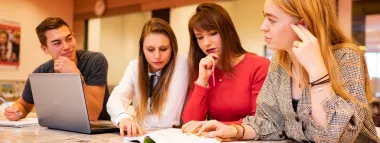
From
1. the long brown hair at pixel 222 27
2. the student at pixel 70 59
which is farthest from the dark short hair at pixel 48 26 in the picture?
the long brown hair at pixel 222 27

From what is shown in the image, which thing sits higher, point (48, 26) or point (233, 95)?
point (48, 26)

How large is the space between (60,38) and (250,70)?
1.16m

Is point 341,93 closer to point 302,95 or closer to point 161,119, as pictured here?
point 302,95

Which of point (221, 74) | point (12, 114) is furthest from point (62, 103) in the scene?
point (221, 74)

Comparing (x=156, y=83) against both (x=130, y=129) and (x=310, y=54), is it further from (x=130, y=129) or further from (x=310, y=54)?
(x=310, y=54)

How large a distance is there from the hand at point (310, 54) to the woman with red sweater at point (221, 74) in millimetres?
556

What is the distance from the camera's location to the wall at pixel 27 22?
12.5ft

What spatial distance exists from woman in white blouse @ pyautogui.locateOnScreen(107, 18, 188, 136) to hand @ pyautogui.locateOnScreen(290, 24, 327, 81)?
2.50 feet

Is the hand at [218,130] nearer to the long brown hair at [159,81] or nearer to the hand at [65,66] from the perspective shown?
the long brown hair at [159,81]

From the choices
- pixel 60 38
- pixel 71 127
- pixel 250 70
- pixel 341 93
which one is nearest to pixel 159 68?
pixel 250 70

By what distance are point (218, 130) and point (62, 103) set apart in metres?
0.60

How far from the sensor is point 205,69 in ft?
5.06

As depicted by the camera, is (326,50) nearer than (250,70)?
Yes

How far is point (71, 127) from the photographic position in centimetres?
129
